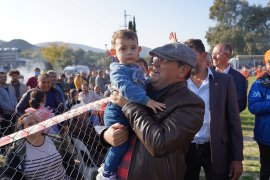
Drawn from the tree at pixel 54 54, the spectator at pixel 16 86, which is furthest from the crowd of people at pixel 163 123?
the tree at pixel 54 54

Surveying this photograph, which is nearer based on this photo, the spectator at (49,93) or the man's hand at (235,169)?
the man's hand at (235,169)

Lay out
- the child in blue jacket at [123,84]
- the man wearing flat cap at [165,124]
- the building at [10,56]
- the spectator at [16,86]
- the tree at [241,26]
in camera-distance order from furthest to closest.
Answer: the building at [10,56]
the tree at [241,26]
the spectator at [16,86]
the child in blue jacket at [123,84]
the man wearing flat cap at [165,124]

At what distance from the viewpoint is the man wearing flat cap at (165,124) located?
1.60m

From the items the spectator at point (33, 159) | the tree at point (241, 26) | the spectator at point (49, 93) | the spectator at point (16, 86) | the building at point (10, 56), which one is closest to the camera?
the spectator at point (33, 159)

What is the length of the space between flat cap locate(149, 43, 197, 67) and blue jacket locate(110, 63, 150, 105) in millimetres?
250

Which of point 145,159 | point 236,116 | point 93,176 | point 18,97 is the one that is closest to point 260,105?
point 236,116

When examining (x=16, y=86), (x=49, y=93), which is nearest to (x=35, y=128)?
(x=49, y=93)

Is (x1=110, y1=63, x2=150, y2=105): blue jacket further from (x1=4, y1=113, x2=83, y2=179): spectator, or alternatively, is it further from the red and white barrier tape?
(x1=4, y1=113, x2=83, y2=179): spectator

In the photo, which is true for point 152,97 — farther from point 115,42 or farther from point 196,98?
point 115,42

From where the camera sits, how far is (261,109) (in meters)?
3.45

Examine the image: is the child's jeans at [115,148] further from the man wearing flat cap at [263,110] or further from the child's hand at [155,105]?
the man wearing flat cap at [263,110]

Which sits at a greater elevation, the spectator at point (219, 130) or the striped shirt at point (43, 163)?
the spectator at point (219, 130)

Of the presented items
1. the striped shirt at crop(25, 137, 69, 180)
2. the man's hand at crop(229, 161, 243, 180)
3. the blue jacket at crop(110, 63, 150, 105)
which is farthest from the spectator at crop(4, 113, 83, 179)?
the man's hand at crop(229, 161, 243, 180)

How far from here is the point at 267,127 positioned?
3477 mm
